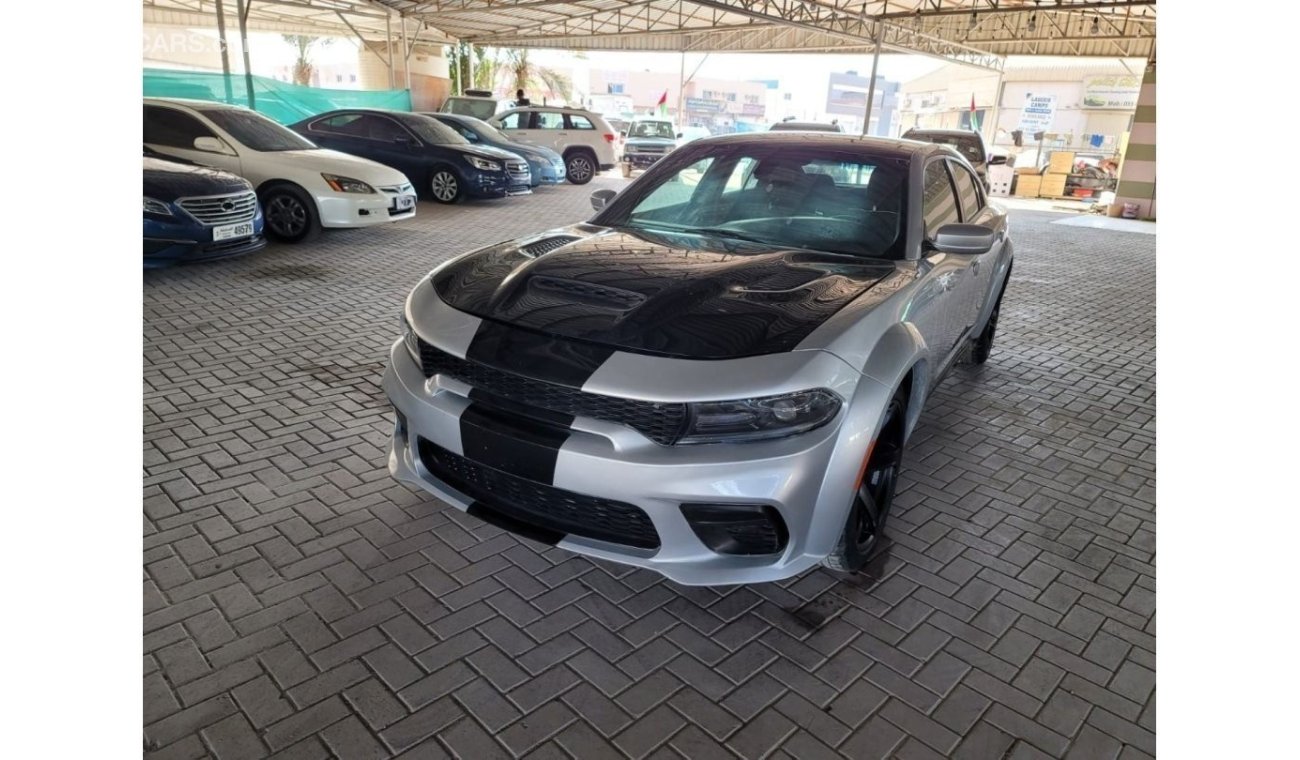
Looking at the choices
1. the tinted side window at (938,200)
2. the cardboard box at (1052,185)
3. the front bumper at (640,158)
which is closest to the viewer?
the tinted side window at (938,200)

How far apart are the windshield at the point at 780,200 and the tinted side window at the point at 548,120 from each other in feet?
41.7

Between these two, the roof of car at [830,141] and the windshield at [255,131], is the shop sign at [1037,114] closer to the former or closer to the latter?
the windshield at [255,131]

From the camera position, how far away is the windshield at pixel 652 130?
1838cm

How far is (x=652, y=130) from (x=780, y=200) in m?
16.2

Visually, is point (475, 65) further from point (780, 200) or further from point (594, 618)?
point (594, 618)

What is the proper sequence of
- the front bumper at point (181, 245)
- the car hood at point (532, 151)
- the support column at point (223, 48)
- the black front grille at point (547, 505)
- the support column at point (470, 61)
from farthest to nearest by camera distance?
the support column at point (470, 61), the car hood at point (532, 151), the support column at point (223, 48), the front bumper at point (181, 245), the black front grille at point (547, 505)

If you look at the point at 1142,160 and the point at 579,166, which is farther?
the point at 579,166

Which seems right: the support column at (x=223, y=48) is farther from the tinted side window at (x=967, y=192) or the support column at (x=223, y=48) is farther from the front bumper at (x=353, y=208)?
the tinted side window at (x=967, y=192)

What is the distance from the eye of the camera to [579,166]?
15773 mm

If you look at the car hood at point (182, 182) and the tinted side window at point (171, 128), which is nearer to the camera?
the car hood at point (182, 182)

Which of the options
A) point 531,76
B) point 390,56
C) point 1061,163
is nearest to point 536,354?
point 390,56

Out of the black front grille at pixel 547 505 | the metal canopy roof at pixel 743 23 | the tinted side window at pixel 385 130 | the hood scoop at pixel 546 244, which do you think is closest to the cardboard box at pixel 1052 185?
the metal canopy roof at pixel 743 23

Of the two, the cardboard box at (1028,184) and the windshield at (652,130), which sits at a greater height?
the windshield at (652,130)

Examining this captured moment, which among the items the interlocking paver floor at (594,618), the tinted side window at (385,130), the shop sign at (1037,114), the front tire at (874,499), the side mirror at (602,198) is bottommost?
the interlocking paver floor at (594,618)
